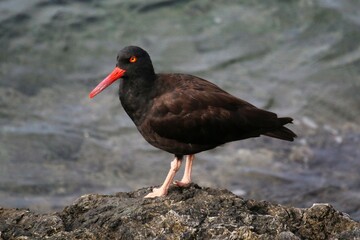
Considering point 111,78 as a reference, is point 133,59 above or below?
above

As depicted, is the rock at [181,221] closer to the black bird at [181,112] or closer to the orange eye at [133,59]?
the black bird at [181,112]

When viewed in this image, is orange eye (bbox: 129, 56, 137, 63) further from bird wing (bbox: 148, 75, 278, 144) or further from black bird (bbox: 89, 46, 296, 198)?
bird wing (bbox: 148, 75, 278, 144)

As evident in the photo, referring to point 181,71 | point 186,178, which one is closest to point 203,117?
point 186,178

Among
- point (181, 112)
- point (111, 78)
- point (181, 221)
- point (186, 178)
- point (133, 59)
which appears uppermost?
point (133, 59)

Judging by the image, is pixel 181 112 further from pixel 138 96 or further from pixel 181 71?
pixel 181 71

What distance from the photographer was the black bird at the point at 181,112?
21.6 ft

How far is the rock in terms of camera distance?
480cm

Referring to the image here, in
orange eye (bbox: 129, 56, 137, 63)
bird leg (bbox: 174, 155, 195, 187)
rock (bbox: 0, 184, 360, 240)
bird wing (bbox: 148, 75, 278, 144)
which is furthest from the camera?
orange eye (bbox: 129, 56, 137, 63)

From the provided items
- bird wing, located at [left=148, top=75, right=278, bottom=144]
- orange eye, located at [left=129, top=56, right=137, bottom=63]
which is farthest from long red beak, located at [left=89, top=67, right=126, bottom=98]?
bird wing, located at [left=148, top=75, right=278, bottom=144]

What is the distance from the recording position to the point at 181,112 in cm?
662

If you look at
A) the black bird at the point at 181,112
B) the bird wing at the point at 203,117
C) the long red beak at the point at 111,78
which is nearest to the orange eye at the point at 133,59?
the black bird at the point at 181,112

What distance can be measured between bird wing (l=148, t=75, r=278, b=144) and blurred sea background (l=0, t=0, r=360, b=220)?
11.8 feet

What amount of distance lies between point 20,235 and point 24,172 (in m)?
6.41

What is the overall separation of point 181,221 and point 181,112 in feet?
6.26
